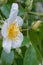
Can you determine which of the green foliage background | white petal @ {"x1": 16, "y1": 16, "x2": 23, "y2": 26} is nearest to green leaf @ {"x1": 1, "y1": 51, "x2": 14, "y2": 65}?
the green foliage background

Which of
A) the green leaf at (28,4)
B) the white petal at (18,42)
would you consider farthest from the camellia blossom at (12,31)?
the green leaf at (28,4)

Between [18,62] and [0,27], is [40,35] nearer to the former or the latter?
[18,62]

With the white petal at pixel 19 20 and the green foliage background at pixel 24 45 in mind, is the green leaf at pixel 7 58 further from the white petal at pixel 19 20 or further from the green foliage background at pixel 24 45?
the white petal at pixel 19 20

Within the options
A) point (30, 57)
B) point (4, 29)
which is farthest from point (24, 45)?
point (4, 29)

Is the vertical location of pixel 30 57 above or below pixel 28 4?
below

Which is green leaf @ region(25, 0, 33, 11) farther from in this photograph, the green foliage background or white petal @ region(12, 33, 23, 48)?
white petal @ region(12, 33, 23, 48)

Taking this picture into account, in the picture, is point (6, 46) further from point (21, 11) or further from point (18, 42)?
point (21, 11)

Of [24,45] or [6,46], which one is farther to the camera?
[24,45]
